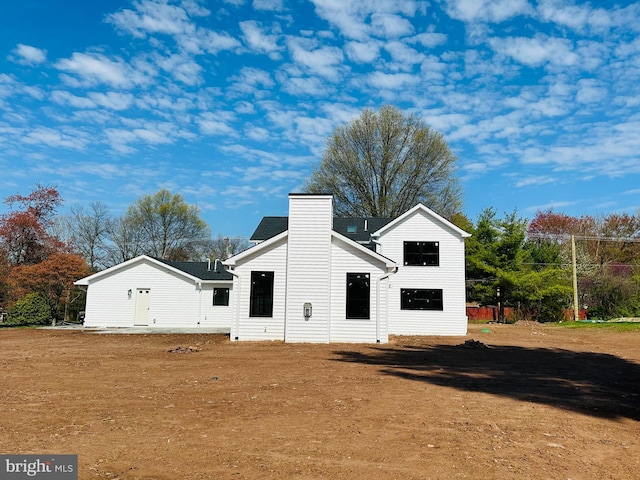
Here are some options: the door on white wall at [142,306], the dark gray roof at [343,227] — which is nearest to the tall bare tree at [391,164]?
the dark gray roof at [343,227]

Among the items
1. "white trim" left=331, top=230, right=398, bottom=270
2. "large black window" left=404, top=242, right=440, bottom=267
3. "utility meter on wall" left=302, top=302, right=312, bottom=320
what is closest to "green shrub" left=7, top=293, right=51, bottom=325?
"utility meter on wall" left=302, top=302, right=312, bottom=320

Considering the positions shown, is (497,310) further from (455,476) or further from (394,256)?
(455,476)

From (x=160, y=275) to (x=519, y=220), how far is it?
24217 millimetres

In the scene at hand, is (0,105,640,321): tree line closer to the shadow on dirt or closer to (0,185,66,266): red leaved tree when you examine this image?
(0,185,66,266): red leaved tree

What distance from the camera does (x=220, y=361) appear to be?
12523 millimetres

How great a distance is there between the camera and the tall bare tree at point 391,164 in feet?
125

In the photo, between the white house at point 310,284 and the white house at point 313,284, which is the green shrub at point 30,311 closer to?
the white house at point 313,284

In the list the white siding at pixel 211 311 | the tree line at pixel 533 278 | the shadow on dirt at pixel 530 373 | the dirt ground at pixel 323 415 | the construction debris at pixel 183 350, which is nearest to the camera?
the dirt ground at pixel 323 415

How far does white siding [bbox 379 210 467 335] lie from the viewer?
22.6 m

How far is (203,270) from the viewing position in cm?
2812

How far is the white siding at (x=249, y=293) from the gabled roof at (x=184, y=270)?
9538mm

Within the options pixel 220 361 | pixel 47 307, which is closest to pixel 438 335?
pixel 220 361

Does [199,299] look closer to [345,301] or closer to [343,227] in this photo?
[343,227]

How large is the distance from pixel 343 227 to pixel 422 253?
5836 mm
